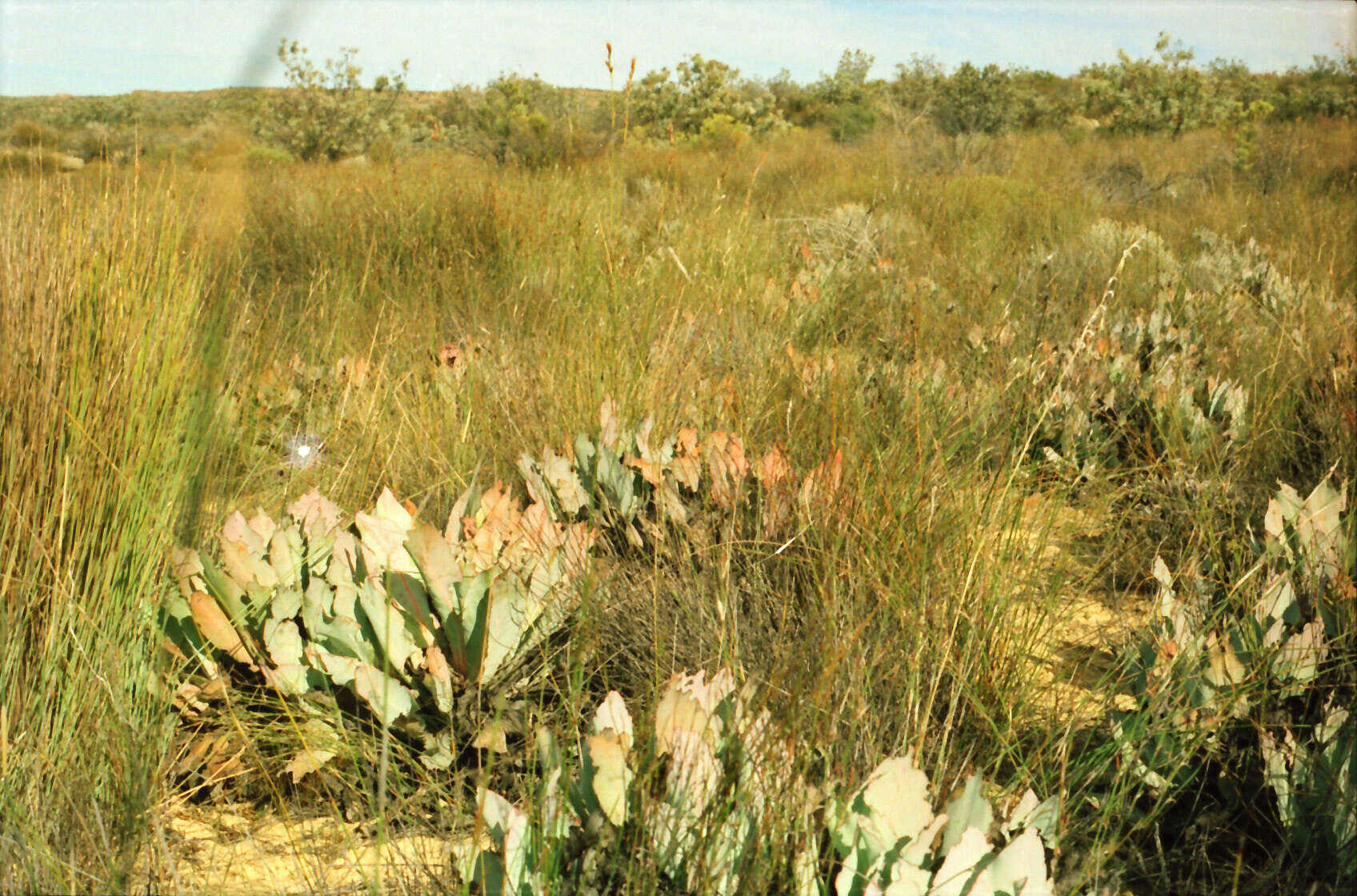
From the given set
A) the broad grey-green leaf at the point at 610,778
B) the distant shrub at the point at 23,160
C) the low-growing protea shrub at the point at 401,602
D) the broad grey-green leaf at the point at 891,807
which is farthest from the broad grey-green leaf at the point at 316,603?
the distant shrub at the point at 23,160

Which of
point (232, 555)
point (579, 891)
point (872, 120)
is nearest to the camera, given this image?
point (579, 891)

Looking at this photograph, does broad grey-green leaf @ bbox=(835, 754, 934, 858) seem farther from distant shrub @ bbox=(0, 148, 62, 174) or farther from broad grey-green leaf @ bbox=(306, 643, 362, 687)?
distant shrub @ bbox=(0, 148, 62, 174)

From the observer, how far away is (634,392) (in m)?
2.59

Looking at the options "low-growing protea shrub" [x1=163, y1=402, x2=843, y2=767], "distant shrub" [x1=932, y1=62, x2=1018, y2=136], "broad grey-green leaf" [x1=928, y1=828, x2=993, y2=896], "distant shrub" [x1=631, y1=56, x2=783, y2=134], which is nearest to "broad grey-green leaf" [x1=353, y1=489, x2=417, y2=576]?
"low-growing protea shrub" [x1=163, y1=402, x2=843, y2=767]

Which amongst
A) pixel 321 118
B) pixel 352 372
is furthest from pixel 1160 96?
pixel 352 372

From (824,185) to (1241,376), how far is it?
542 cm

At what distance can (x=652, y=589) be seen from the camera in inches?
73.2

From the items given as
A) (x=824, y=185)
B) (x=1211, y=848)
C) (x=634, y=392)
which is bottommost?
(x=1211, y=848)

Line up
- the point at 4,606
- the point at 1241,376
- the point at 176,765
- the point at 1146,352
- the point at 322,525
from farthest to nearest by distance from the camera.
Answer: the point at 1146,352, the point at 1241,376, the point at 322,525, the point at 176,765, the point at 4,606

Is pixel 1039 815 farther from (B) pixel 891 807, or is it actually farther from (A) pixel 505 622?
(A) pixel 505 622

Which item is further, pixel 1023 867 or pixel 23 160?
pixel 23 160

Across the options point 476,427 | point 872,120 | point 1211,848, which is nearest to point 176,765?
point 476,427

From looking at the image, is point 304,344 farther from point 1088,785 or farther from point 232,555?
point 1088,785

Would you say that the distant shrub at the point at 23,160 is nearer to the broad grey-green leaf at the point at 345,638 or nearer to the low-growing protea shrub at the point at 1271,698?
the broad grey-green leaf at the point at 345,638
